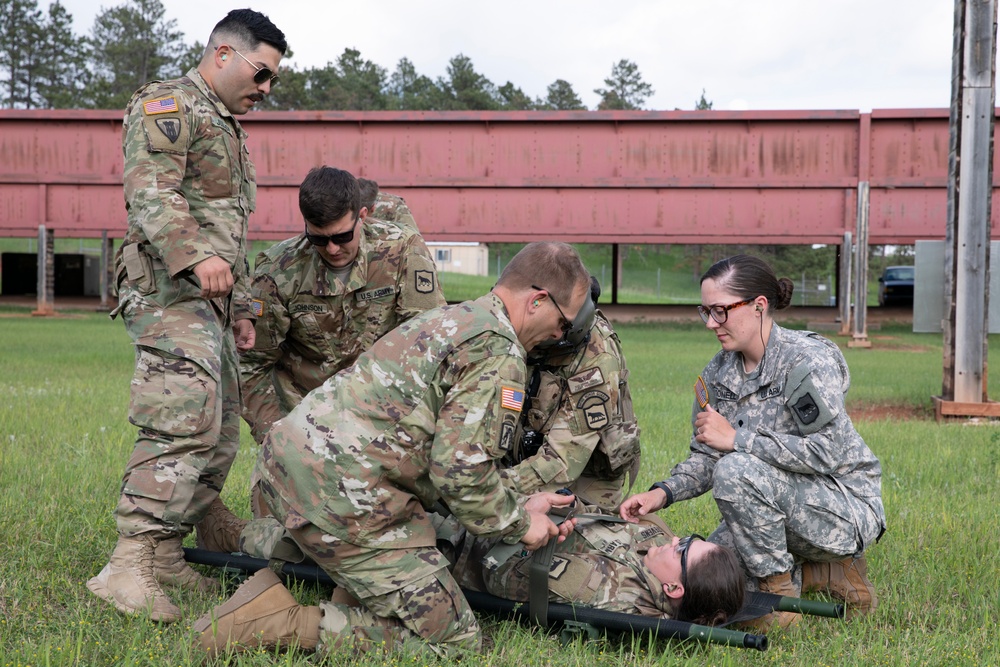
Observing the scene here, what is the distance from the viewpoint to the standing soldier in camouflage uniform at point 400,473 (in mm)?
3258

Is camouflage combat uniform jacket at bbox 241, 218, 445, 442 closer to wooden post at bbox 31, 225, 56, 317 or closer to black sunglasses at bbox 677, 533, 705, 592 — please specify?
black sunglasses at bbox 677, 533, 705, 592

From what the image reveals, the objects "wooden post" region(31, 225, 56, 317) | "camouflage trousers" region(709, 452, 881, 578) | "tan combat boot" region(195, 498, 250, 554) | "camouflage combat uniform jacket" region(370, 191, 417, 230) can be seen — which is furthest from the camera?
"wooden post" region(31, 225, 56, 317)

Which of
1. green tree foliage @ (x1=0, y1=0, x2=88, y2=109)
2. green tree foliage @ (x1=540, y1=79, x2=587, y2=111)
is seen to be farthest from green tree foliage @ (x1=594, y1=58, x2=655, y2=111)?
green tree foliage @ (x1=0, y1=0, x2=88, y2=109)

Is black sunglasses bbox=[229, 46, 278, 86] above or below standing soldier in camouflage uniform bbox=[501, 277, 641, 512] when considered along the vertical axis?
above

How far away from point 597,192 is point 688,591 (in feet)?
68.2

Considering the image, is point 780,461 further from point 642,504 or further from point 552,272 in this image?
point 552,272

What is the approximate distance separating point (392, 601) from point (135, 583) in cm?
117

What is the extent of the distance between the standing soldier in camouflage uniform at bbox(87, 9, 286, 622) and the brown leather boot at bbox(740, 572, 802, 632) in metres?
2.39

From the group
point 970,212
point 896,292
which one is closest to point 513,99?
point 896,292

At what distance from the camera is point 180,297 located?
3.99 metres

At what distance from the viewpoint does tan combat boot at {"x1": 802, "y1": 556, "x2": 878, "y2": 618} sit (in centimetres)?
394

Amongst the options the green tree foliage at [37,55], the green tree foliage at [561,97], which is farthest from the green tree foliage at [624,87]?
the green tree foliage at [37,55]

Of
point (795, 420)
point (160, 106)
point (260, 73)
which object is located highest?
point (260, 73)

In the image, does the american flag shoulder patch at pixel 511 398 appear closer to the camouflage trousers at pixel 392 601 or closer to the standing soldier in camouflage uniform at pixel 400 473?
the standing soldier in camouflage uniform at pixel 400 473
